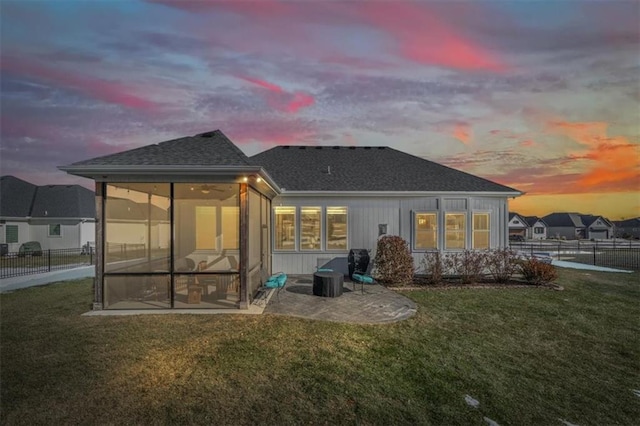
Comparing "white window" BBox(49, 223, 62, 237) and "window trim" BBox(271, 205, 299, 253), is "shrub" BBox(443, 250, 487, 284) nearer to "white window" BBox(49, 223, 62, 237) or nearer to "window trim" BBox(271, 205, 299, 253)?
"window trim" BBox(271, 205, 299, 253)

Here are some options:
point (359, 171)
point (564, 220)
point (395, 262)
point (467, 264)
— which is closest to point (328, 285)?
point (395, 262)

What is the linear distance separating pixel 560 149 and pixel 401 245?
976 centimetres

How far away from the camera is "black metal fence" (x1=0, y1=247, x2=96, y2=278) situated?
13.9 meters

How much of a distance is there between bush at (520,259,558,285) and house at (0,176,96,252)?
→ 24583 millimetres

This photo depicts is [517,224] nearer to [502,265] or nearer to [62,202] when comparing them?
[502,265]

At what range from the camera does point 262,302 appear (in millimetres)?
7957

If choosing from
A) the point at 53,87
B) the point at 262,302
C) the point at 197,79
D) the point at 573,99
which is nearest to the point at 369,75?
the point at 197,79

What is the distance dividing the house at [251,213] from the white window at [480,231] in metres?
0.04

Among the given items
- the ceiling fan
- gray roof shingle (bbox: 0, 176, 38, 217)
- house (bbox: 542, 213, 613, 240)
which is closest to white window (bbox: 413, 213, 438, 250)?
the ceiling fan

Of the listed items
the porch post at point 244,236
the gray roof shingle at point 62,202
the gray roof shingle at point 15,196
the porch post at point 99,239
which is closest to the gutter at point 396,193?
the porch post at point 244,236

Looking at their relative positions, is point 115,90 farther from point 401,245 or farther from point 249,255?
point 401,245

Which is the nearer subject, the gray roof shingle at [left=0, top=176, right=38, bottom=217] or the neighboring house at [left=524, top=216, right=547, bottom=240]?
the gray roof shingle at [left=0, top=176, right=38, bottom=217]

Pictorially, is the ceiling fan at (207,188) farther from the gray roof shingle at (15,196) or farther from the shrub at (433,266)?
the gray roof shingle at (15,196)

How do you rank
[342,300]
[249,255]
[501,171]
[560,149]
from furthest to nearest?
1. [501,171]
2. [560,149]
3. [342,300]
4. [249,255]
